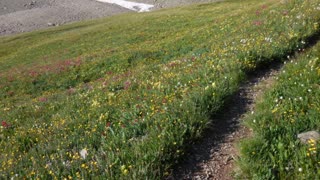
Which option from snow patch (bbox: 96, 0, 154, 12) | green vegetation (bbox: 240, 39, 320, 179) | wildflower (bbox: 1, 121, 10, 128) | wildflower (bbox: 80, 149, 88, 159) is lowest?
wildflower (bbox: 1, 121, 10, 128)

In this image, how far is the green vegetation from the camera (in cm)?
519

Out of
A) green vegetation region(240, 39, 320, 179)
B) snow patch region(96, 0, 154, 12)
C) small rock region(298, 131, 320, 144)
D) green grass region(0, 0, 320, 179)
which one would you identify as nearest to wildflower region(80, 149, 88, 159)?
green grass region(0, 0, 320, 179)

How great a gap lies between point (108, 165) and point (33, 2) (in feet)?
429

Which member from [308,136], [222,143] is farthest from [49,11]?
[308,136]

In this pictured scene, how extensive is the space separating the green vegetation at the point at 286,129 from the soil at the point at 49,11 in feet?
268

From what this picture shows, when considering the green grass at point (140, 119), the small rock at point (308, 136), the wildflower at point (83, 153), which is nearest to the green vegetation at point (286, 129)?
the small rock at point (308, 136)

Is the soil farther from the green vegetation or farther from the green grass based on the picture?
the green vegetation

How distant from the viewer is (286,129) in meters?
6.19

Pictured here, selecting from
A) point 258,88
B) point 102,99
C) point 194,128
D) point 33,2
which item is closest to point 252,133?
point 194,128

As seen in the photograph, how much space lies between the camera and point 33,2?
122625 mm

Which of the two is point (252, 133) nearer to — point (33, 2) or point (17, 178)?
point (17, 178)

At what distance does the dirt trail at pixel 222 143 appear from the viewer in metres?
6.09

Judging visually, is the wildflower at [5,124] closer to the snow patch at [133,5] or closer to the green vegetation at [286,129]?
the green vegetation at [286,129]

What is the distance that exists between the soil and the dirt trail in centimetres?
8114
